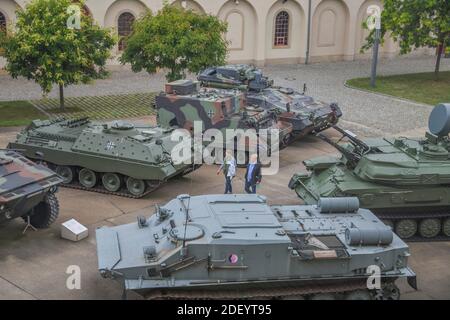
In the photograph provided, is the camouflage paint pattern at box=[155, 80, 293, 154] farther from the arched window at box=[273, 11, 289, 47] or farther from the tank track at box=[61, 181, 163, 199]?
the arched window at box=[273, 11, 289, 47]

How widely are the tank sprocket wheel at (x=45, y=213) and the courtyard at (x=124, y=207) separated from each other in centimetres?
24

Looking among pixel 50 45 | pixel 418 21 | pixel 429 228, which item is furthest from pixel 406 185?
pixel 418 21

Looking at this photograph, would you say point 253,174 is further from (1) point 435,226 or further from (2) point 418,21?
(2) point 418,21

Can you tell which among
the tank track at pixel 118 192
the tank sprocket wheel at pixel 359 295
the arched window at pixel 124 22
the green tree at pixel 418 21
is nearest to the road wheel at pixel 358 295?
the tank sprocket wheel at pixel 359 295

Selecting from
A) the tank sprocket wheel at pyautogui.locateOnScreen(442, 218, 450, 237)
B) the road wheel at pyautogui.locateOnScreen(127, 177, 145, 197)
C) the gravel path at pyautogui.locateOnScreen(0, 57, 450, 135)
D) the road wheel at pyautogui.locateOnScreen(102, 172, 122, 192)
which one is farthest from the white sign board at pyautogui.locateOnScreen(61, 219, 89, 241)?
the gravel path at pyautogui.locateOnScreen(0, 57, 450, 135)

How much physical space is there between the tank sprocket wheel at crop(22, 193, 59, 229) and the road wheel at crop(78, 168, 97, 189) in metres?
2.52

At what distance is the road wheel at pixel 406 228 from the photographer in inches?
540

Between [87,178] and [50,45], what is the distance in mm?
7776

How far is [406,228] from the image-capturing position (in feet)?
45.3

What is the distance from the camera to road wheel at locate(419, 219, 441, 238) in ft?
45.3

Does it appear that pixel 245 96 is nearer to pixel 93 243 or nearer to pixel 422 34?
pixel 93 243

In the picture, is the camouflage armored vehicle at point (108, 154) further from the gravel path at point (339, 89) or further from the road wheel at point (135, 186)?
the gravel path at point (339, 89)

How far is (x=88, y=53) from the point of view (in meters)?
23.7
